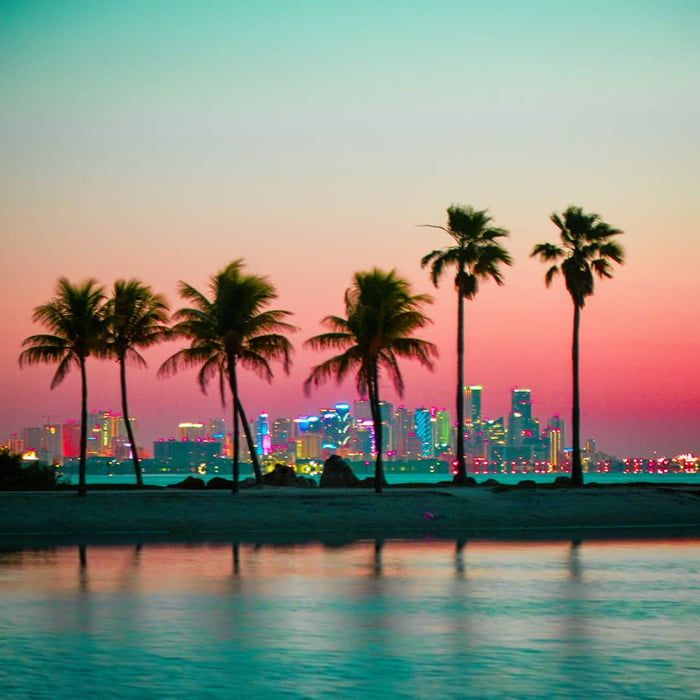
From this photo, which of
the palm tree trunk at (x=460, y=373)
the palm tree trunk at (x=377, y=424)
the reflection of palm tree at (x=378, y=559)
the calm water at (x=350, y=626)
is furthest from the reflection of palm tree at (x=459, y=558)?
the palm tree trunk at (x=460, y=373)

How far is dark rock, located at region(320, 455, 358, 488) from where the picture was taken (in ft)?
163

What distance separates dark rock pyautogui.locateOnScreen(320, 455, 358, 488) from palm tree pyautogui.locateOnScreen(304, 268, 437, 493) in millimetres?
6153

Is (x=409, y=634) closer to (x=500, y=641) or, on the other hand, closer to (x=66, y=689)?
(x=500, y=641)

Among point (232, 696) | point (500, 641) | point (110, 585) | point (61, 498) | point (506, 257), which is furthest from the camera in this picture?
point (506, 257)

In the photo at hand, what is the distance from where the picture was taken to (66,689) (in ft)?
38.5

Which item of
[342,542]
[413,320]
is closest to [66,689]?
[342,542]

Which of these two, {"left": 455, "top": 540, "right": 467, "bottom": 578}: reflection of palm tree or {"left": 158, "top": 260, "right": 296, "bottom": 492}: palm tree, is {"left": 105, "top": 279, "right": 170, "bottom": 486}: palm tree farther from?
{"left": 455, "top": 540, "right": 467, "bottom": 578}: reflection of palm tree

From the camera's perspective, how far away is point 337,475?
50156mm

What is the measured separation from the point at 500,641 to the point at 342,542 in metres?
17.0

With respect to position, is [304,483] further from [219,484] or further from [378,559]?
[378,559]

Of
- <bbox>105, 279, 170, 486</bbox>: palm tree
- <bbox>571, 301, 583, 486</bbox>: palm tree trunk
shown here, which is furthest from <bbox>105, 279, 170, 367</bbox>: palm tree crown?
<bbox>571, 301, 583, 486</bbox>: palm tree trunk

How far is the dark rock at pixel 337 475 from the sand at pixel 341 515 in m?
7.50

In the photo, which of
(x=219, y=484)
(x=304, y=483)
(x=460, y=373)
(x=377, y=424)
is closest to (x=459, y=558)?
(x=377, y=424)

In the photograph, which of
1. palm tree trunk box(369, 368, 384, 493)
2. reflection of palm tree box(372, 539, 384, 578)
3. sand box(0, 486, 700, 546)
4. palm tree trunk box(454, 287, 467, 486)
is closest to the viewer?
reflection of palm tree box(372, 539, 384, 578)
